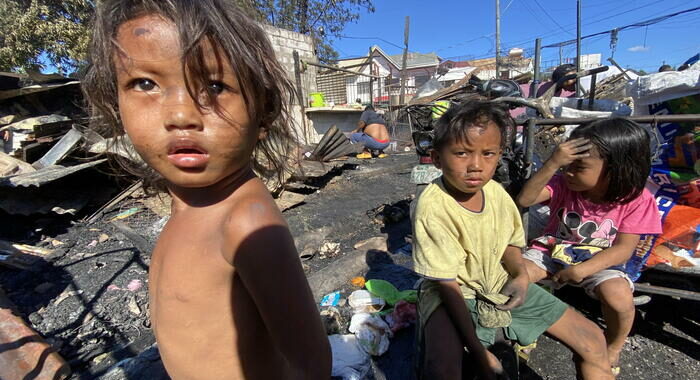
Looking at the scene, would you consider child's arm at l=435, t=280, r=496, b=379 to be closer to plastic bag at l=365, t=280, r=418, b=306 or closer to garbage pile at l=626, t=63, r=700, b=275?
plastic bag at l=365, t=280, r=418, b=306

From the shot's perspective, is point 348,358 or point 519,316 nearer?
point 519,316

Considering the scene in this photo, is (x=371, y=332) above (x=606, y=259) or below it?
below

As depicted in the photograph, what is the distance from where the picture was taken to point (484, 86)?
5004 mm

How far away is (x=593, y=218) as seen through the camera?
6.98 ft

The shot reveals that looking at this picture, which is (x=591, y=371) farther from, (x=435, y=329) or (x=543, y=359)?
(x=435, y=329)

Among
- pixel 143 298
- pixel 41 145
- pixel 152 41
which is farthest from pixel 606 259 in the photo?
pixel 41 145

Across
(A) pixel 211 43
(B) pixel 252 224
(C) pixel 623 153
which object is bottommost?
(B) pixel 252 224

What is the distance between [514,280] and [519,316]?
0.60 feet

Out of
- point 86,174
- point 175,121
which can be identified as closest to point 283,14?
point 86,174

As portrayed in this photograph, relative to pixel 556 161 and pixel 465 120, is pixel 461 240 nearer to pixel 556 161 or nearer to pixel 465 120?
pixel 465 120

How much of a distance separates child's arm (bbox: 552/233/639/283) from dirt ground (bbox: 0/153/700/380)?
683 mm

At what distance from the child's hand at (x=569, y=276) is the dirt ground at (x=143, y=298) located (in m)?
0.58

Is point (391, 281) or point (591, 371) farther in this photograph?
point (391, 281)

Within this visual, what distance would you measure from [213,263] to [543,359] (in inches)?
91.5
